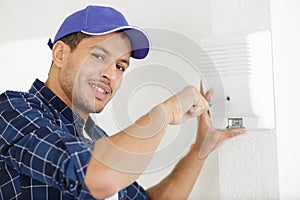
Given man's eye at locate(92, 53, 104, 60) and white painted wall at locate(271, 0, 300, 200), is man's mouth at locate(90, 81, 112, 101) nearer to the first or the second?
man's eye at locate(92, 53, 104, 60)

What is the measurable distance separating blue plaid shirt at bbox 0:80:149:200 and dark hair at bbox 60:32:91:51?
107 millimetres

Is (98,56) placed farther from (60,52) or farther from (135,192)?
(135,192)

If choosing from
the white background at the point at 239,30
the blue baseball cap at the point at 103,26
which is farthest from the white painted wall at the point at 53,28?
the blue baseball cap at the point at 103,26

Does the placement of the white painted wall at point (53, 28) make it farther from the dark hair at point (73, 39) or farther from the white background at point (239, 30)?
the dark hair at point (73, 39)

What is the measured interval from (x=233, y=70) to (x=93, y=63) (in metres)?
0.29

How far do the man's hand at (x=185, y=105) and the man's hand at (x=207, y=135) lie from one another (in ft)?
0.16

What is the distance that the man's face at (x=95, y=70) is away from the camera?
1135 mm

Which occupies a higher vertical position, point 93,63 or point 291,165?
point 93,63

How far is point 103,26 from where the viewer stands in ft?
3.75

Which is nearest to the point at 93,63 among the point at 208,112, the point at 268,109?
the point at 208,112

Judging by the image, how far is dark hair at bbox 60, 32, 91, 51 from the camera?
1.17m

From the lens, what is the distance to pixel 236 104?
1.14m

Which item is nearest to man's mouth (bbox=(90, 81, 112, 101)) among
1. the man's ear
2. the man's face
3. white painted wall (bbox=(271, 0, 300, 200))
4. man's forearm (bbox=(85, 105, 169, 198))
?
the man's face

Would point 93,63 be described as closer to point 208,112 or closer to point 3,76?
point 208,112
